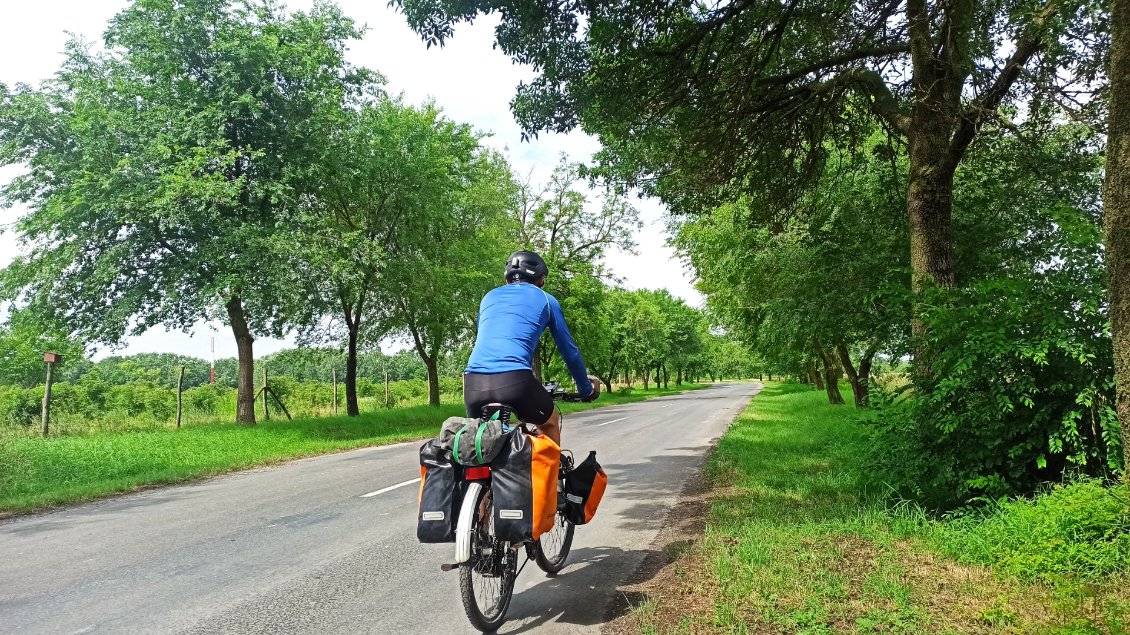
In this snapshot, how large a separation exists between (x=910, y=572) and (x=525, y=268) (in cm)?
320

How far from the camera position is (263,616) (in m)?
3.86

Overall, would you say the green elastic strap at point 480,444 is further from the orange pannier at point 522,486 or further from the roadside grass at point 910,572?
the roadside grass at point 910,572

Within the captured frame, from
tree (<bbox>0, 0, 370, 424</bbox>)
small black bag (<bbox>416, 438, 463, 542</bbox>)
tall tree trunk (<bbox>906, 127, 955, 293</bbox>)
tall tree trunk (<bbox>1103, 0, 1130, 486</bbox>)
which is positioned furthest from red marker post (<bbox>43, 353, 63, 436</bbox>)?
tall tree trunk (<bbox>1103, 0, 1130, 486</bbox>)

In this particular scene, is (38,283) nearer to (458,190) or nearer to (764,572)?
(458,190)

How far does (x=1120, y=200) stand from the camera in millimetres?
3125

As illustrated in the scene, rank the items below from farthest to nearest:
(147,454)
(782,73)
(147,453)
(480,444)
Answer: (147,453) < (147,454) < (782,73) < (480,444)

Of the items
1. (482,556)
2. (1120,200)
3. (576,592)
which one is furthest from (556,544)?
(1120,200)

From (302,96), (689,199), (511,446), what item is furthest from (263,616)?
(302,96)

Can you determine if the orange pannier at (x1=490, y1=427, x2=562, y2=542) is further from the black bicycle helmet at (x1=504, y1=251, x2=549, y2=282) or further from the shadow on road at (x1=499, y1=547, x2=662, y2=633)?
the black bicycle helmet at (x1=504, y1=251, x2=549, y2=282)

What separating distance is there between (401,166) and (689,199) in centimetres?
1505

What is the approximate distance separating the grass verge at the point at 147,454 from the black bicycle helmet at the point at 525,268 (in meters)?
7.81

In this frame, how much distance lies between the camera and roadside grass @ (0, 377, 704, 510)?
9.32m

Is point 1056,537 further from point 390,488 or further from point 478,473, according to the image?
point 390,488

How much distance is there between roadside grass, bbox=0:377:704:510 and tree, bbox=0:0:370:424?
2.70 metres
